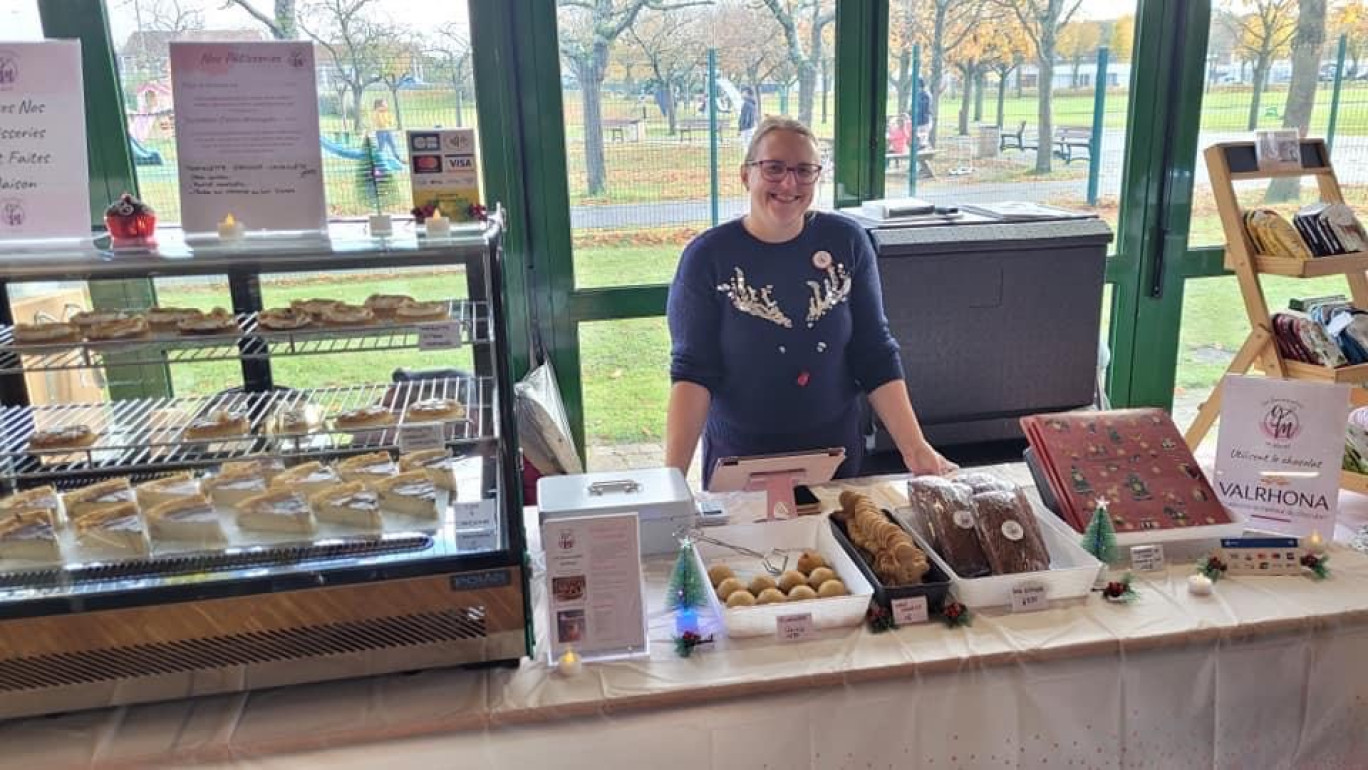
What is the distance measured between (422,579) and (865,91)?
244cm

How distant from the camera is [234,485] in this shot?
1.57 meters

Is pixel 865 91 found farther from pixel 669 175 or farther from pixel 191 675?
pixel 191 675

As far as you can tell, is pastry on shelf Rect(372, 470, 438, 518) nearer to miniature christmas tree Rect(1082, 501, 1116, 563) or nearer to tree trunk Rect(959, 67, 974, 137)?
miniature christmas tree Rect(1082, 501, 1116, 563)

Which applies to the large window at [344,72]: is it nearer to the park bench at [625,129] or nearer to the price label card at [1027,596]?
the park bench at [625,129]

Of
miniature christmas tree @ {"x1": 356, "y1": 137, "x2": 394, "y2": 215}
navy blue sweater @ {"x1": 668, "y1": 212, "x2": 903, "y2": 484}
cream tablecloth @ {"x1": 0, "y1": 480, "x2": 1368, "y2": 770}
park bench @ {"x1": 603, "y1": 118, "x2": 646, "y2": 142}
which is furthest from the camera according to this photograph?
park bench @ {"x1": 603, "y1": 118, "x2": 646, "y2": 142}

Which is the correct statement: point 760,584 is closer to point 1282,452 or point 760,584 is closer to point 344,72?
point 1282,452

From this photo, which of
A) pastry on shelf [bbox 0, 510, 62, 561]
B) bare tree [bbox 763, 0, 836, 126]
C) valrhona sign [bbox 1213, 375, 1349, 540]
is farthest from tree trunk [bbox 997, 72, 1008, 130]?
pastry on shelf [bbox 0, 510, 62, 561]

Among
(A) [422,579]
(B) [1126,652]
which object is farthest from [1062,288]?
(A) [422,579]

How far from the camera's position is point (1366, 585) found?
5.40ft

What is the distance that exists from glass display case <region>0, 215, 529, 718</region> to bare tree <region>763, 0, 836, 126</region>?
1871 millimetres

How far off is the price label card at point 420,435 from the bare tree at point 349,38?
183 centimetres

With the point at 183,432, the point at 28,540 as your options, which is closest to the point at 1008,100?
the point at 183,432

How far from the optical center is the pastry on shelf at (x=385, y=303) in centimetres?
154

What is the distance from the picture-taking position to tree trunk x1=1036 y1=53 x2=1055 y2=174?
3387 millimetres
